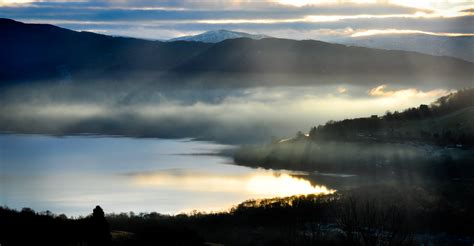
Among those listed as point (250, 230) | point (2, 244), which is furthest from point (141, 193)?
point (2, 244)

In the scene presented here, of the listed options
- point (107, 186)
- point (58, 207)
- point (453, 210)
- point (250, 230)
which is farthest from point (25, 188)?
point (453, 210)

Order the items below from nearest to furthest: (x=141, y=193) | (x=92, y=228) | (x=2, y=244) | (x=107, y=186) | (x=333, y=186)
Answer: (x=2, y=244) → (x=92, y=228) → (x=141, y=193) → (x=107, y=186) → (x=333, y=186)

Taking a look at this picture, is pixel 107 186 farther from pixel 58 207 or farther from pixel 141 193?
pixel 58 207

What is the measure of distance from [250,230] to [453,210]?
132 feet

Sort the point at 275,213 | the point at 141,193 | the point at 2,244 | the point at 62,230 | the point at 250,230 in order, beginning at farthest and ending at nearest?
the point at 141,193
the point at 275,213
the point at 250,230
the point at 62,230
the point at 2,244

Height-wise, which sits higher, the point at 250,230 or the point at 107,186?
the point at 107,186

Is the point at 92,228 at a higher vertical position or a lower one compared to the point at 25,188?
lower

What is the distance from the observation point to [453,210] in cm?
13375

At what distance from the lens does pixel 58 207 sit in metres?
142

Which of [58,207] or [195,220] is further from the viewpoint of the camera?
[58,207]

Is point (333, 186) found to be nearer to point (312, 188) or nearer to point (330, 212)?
point (312, 188)

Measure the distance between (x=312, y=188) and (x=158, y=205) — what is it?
2054 inches

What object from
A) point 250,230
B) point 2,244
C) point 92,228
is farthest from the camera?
point 250,230

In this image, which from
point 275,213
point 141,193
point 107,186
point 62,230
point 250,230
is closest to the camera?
point 62,230
